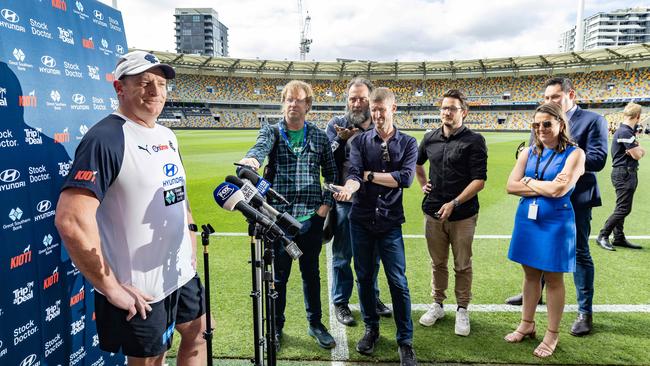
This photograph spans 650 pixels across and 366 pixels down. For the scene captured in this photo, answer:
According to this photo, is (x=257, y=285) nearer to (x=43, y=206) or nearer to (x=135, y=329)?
(x=135, y=329)

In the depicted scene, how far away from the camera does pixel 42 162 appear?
6.98 ft

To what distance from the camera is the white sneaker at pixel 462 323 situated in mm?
3514

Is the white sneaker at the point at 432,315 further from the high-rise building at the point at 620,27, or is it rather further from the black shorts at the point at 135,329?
the high-rise building at the point at 620,27

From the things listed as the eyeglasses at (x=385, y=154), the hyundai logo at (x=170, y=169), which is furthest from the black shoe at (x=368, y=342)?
the hyundai logo at (x=170, y=169)

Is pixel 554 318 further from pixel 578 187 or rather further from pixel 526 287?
pixel 578 187

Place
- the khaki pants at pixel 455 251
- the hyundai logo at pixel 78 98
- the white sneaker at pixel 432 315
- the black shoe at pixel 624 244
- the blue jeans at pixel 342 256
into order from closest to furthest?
the hyundai logo at pixel 78 98 → the khaki pants at pixel 455 251 → the white sneaker at pixel 432 315 → the blue jeans at pixel 342 256 → the black shoe at pixel 624 244

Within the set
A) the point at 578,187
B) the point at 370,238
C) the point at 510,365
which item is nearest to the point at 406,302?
the point at 370,238

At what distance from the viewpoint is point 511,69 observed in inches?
2071

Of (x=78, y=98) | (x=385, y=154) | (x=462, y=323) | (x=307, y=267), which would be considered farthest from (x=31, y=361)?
(x=462, y=323)

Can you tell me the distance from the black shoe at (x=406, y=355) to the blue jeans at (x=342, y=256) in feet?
2.99

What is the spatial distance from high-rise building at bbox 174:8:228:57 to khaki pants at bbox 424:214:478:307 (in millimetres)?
139714

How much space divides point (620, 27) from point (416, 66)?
4884 inches

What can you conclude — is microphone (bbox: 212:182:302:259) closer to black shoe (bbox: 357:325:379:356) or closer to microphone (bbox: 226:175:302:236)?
microphone (bbox: 226:175:302:236)

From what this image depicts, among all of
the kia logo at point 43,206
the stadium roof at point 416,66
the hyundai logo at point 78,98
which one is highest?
the stadium roof at point 416,66
